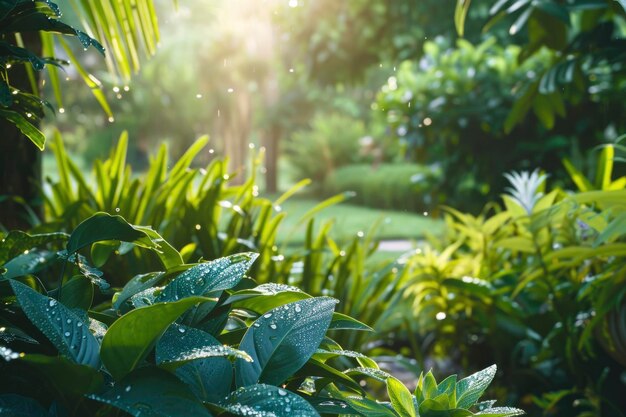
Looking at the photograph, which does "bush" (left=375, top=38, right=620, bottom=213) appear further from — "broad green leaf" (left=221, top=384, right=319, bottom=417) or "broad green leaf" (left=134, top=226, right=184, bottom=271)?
"broad green leaf" (left=221, top=384, right=319, bottom=417)

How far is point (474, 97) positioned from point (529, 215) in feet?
6.38

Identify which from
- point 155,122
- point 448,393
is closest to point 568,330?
point 448,393

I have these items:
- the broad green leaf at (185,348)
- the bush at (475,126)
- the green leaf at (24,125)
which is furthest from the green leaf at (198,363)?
the bush at (475,126)

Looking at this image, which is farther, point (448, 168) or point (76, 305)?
point (448, 168)

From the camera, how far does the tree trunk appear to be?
2006mm

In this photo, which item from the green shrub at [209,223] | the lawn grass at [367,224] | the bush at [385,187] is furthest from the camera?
the bush at [385,187]

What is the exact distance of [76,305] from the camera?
2.98ft

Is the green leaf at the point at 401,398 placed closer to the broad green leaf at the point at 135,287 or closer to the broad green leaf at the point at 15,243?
the broad green leaf at the point at 135,287

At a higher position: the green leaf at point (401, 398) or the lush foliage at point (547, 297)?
the green leaf at point (401, 398)

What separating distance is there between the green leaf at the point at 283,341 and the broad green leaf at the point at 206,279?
6 centimetres

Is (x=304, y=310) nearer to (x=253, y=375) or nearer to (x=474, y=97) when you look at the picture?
(x=253, y=375)

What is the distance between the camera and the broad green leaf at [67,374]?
0.68m

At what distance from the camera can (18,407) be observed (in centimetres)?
71

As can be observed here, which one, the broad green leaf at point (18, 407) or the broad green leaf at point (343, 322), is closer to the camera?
the broad green leaf at point (18, 407)
